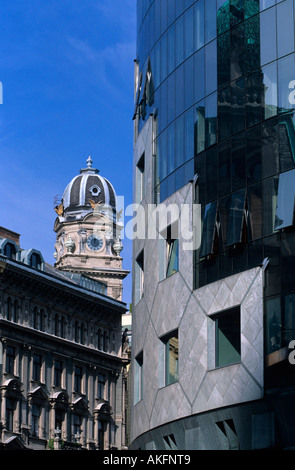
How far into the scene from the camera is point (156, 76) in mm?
56094

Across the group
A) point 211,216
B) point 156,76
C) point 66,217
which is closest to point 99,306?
point 66,217

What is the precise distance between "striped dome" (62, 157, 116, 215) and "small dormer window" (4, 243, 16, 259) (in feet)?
156

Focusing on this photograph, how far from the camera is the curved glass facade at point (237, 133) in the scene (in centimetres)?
4353

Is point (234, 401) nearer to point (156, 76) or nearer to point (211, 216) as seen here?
point (211, 216)

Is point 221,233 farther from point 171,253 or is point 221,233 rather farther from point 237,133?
point 171,253

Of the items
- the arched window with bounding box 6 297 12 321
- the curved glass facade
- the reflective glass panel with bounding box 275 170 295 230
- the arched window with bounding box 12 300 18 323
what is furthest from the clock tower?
the reflective glass panel with bounding box 275 170 295 230

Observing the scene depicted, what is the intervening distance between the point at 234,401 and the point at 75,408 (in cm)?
6725

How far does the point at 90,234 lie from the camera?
15375 cm

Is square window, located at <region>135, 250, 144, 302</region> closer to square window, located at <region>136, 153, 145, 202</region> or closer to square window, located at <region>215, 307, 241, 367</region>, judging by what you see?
square window, located at <region>136, 153, 145, 202</region>

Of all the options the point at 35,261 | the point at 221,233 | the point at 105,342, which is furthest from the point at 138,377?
the point at 105,342

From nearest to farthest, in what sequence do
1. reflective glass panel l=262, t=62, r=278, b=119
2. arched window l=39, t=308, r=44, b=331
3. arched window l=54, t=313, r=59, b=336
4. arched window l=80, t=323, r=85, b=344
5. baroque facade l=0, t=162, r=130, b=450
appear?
reflective glass panel l=262, t=62, r=278, b=119 → baroque facade l=0, t=162, r=130, b=450 → arched window l=39, t=308, r=44, b=331 → arched window l=54, t=313, r=59, b=336 → arched window l=80, t=323, r=85, b=344

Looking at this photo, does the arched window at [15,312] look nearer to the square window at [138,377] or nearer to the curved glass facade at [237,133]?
the square window at [138,377]

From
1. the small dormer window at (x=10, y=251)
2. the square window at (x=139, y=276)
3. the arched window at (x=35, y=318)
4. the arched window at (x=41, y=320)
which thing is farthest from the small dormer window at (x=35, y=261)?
the square window at (x=139, y=276)

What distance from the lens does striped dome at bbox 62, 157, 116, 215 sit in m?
156
